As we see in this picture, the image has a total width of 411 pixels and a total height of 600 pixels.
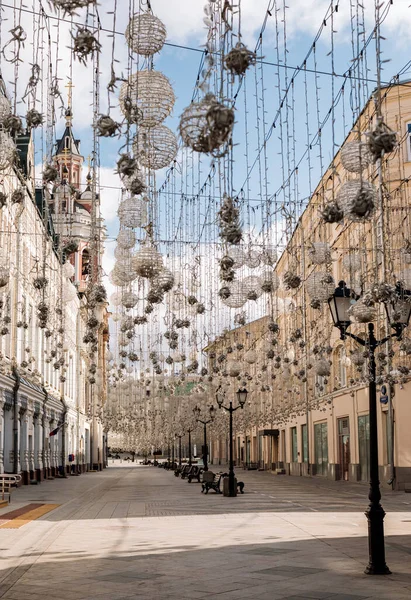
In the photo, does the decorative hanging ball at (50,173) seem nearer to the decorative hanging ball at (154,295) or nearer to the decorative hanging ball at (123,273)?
the decorative hanging ball at (154,295)

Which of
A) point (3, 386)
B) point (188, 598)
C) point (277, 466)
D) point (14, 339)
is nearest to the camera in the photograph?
point (188, 598)

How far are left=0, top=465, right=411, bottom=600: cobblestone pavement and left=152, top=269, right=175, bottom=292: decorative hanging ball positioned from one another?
14.4 feet

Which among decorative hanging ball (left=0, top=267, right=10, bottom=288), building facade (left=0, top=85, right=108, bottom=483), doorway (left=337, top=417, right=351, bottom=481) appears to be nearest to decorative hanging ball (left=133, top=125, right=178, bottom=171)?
decorative hanging ball (left=0, top=267, right=10, bottom=288)

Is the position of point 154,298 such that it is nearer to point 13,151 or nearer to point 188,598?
point 13,151

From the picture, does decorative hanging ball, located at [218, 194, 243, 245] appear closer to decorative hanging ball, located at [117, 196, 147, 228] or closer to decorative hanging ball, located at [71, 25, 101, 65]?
decorative hanging ball, located at [71, 25, 101, 65]

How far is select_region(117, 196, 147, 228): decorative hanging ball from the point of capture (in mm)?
14383

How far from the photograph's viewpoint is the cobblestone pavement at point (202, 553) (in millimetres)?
9883

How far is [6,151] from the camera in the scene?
1023 cm

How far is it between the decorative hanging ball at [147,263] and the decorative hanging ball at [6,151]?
2.72 meters

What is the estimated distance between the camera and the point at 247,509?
22281mm

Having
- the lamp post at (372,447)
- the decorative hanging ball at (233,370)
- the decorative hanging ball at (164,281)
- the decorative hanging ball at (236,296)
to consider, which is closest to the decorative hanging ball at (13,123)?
the decorative hanging ball at (164,281)

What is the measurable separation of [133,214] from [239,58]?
8761 mm

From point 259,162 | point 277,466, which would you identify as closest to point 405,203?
point 259,162

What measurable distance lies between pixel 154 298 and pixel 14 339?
23833 millimetres
